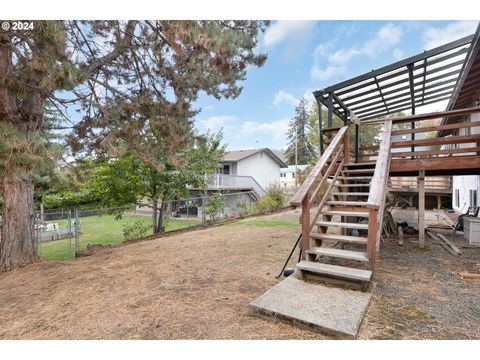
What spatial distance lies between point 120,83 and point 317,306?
5.95 m

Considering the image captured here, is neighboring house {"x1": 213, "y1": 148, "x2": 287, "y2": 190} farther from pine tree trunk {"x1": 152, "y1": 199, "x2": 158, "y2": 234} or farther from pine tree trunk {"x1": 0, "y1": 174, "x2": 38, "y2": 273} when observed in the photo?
pine tree trunk {"x1": 0, "y1": 174, "x2": 38, "y2": 273}

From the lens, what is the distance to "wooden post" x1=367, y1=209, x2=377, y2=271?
10.6ft

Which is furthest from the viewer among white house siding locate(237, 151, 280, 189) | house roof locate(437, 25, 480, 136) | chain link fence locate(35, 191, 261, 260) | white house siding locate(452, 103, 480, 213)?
white house siding locate(237, 151, 280, 189)

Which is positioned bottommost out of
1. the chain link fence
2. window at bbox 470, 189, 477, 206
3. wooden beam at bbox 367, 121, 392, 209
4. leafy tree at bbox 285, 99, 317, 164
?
the chain link fence

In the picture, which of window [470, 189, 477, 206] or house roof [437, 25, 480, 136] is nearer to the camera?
house roof [437, 25, 480, 136]

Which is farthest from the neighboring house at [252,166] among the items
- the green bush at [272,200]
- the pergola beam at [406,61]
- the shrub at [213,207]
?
the pergola beam at [406,61]

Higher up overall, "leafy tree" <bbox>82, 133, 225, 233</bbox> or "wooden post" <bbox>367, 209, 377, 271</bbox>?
"leafy tree" <bbox>82, 133, 225, 233</bbox>

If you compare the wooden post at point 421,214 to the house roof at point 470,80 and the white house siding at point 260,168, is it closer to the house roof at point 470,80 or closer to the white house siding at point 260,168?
the house roof at point 470,80

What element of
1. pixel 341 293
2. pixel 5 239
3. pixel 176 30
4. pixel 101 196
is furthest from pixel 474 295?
pixel 101 196

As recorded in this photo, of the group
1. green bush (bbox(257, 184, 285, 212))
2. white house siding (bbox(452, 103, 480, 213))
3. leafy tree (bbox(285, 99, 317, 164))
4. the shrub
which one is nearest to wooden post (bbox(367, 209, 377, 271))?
white house siding (bbox(452, 103, 480, 213))

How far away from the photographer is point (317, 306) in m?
2.66

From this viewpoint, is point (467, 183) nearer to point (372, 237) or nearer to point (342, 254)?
point (372, 237)

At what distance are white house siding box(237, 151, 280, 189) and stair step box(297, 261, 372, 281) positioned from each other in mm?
18872

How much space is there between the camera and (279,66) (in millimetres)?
10656
